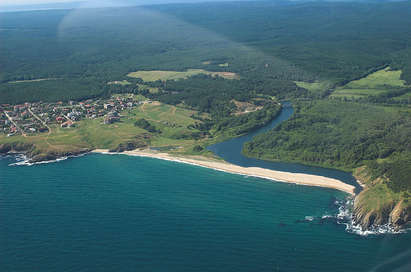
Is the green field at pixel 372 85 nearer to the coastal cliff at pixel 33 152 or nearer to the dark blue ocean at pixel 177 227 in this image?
the dark blue ocean at pixel 177 227

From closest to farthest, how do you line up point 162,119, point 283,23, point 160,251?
point 160,251 < point 162,119 < point 283,23

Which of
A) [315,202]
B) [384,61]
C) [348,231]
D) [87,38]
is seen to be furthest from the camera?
[87,38]

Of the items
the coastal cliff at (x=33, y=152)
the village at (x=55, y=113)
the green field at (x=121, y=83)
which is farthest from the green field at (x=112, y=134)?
the green field at (x=121, y=83)

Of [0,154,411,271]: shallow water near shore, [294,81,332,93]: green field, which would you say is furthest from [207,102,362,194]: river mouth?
[294,81,332,93]: green field

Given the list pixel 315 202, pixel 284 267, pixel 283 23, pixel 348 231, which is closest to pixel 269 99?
→ pixel 315 202

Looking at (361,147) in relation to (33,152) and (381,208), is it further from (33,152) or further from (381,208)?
(33,152)

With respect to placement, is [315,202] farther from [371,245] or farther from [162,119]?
[162,119]
